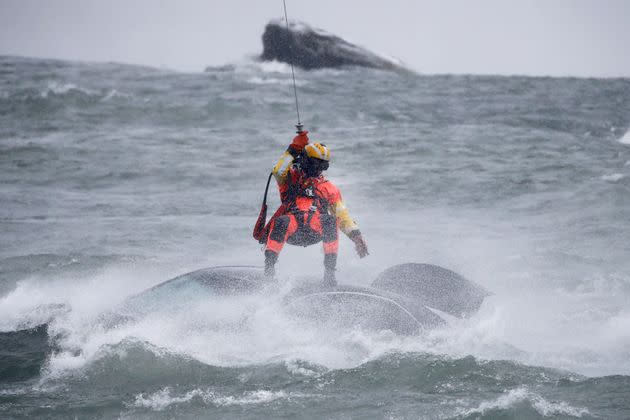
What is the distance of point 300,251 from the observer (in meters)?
13.5

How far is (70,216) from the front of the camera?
16.1 m

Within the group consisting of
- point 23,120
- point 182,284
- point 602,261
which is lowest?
point 602,261

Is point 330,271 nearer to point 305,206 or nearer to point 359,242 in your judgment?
point 359,242

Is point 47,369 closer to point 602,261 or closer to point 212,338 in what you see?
point 212,338

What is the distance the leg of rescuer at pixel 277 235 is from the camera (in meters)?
8.04

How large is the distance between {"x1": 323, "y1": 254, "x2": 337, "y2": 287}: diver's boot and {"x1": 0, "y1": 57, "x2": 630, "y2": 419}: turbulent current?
0.34 m

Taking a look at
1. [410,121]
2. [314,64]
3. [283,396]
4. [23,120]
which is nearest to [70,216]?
[283,396]

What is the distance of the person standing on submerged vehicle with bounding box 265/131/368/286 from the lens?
26.3 feet

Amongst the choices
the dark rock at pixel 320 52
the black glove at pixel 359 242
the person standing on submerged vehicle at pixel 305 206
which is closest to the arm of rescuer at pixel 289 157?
the person standing on submerged vehicle at pixel 305 206

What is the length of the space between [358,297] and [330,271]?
0.42m

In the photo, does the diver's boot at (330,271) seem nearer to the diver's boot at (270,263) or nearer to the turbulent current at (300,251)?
the turbulent current at (300,251)

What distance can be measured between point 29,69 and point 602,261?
35.8m

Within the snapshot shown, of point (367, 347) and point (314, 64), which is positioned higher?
point (314, 64)

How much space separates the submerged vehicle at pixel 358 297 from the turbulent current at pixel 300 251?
0.12 metres
